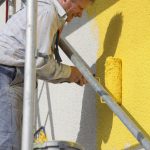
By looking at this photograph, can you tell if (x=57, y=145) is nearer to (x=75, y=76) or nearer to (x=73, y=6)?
(x=75, y=76)

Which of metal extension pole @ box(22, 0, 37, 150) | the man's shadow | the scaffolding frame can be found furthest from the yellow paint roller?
metal extension pole @ box(22, 0, 37, 150)

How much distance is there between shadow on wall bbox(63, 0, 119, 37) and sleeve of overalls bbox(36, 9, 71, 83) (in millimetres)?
510

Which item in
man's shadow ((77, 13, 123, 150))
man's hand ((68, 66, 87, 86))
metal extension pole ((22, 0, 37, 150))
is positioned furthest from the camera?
man's shadow ((77, 13, 123, 150))

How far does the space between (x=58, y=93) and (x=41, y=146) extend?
973 millimetres

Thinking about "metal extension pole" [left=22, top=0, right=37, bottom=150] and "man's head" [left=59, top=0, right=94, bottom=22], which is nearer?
"metal extension pole" [left=22, top=0, right=37, bottom=150]

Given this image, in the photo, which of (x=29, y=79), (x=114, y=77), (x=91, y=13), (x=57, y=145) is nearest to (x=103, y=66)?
(x=114, y=77)

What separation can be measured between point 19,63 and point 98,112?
65 cm

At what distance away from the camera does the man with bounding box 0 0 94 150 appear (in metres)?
2.62

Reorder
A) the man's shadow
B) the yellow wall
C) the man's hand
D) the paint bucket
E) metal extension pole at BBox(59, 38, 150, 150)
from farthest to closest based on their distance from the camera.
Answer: the man's shadow < the man's hand < the yellow wall < the paint bucket < metal extension pole at BBox(59, 38, 150, 150)

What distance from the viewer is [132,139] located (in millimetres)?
2768

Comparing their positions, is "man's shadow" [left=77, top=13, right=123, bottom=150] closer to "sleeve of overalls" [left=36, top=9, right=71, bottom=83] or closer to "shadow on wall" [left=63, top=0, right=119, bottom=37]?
"shadow on wall" [left=63, top=0, right=119, bottom=37]

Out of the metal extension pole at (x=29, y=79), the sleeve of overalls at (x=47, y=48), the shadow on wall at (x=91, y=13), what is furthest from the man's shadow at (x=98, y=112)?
the metal extension pole at (x=29, y=79)

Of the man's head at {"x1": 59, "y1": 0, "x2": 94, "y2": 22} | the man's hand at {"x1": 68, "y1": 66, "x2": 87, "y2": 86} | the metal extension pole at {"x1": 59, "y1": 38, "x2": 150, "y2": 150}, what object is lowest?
the metal extension pole at {"x1": 59, "y1": 38, "x2": 150, "y2": 150}

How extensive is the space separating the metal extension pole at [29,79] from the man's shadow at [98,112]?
0.90 m
